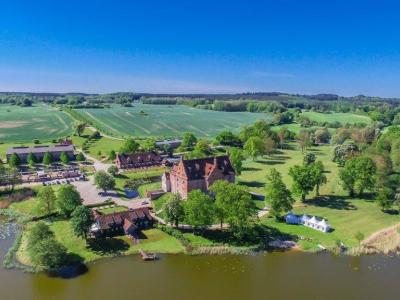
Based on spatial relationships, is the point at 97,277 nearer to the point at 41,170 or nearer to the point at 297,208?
the point at 297,208

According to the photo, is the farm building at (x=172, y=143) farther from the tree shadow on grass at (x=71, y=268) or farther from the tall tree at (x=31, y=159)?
the tree shadow on grass at (x=71, y=268)

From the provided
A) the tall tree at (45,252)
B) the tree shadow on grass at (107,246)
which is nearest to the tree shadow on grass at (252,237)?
the tree shadow on grass at (107,246)

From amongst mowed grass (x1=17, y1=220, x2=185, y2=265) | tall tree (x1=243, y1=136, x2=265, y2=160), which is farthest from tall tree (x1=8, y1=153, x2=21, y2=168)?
tall tree (x1=243, y1=136, x2=265, y2=160)

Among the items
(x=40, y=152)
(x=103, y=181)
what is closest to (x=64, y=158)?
(x=40, y=152)

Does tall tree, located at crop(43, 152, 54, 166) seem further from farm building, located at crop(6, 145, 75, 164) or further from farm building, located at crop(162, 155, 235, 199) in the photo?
farm building, located at crop(162, 155, 235, 199)

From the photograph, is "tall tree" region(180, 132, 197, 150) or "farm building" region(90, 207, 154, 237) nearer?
"farm building" region(90, 207, 154, 237)

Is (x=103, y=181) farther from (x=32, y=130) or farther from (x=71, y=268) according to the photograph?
(x=32, y=130)

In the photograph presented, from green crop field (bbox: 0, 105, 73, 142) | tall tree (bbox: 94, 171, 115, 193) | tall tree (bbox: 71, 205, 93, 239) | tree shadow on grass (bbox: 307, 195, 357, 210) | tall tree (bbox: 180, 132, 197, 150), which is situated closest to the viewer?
tall tree (bbox: 71, 205, 93, 239)
